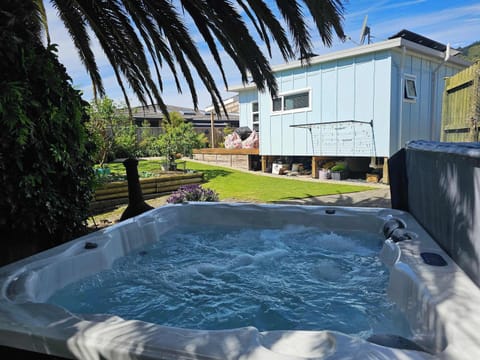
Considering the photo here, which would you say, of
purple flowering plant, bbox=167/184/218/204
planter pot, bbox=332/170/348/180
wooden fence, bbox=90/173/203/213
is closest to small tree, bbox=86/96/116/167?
wooden fence, bbox=90/173/203/213

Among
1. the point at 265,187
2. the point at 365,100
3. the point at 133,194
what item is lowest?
the point at 265,187

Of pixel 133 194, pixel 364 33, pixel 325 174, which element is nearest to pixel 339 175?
pixel 325 174

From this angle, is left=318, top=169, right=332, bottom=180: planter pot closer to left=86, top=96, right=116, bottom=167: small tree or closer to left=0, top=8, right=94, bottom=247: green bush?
left=86, top=96, right=116, bottom=167: small tree

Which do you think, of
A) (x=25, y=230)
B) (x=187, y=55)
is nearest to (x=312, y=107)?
(x=187, y=55)

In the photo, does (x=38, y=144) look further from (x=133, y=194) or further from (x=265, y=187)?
(x=265, y=187)

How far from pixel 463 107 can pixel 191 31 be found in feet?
13.5

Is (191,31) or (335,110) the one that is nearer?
(191,31)

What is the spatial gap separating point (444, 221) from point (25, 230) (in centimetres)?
328

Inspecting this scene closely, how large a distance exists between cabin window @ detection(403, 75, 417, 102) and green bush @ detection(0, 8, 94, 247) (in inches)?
318

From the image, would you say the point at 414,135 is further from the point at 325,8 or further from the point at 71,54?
the point at 71,54

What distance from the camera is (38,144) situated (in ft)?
8.69

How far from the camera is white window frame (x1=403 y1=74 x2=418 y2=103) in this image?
340 inches

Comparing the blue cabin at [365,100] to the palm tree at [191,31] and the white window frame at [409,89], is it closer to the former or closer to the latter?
the white window frame at [409,89]

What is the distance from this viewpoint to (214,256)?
362cm
